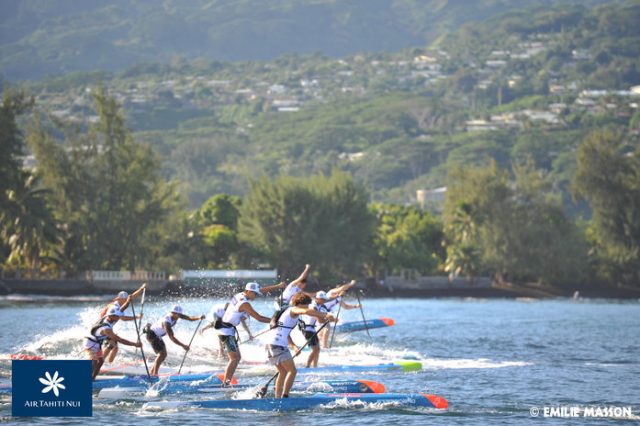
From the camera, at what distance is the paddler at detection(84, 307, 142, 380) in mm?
32531

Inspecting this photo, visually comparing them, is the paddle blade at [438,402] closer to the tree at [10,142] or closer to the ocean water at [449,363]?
the ocean water at [449,363]

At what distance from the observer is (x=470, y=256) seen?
5236 inches

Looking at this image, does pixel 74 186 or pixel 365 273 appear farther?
pixel 365 273

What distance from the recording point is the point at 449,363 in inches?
1720

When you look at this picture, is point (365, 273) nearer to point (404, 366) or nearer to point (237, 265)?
point (237, 265)

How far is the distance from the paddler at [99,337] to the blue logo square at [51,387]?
6852 millimetres

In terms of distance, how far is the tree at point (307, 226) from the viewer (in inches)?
4855

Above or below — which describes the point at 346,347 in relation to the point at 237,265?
above

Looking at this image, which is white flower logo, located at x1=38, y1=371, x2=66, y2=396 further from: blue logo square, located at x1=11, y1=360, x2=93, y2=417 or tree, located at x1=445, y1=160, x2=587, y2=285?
tree, located at x1=445, y1=160, x2=587, y2=285

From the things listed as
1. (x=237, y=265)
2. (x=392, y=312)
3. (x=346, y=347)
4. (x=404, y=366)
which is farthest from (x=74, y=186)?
(x=404, y=366)

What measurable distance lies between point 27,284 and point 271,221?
27990 millimetres

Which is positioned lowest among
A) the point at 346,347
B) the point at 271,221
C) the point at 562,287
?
the point at 562,287

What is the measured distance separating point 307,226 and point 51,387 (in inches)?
3867

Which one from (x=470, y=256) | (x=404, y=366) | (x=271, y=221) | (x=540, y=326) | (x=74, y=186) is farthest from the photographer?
(x=470, y=256)
